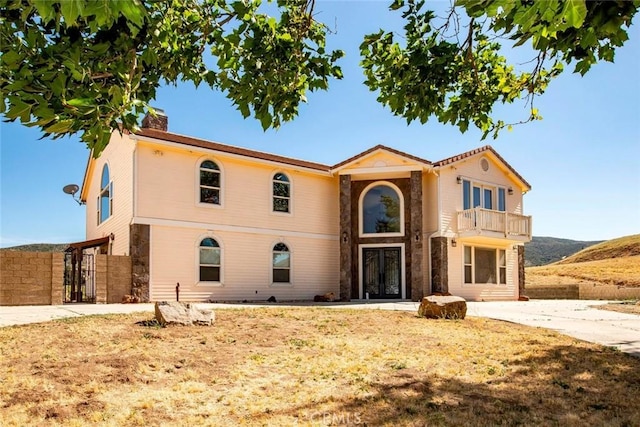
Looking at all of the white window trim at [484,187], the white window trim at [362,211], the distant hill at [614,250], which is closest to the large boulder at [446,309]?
the white window trim at [362,211]

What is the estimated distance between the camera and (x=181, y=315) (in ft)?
31.3

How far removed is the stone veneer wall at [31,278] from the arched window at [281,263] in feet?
24.8

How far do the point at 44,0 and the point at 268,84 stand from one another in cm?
332

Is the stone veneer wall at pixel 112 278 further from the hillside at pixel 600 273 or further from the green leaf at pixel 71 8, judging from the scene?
the hillside at pixel 600 273

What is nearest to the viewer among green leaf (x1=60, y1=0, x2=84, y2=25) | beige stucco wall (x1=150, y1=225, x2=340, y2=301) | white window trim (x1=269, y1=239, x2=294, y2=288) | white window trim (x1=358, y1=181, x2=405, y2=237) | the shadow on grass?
green leaf (x1=60, y1=0, x2=84, y2=25)

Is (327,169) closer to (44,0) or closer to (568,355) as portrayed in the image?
(568,355)

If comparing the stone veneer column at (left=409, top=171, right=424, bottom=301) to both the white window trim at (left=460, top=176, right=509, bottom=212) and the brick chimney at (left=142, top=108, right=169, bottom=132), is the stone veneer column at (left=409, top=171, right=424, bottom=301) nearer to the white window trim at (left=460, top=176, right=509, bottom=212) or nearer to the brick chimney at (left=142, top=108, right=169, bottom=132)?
the white window trim at (left=460, top=176, right=509, bottom=212)

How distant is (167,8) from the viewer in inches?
239

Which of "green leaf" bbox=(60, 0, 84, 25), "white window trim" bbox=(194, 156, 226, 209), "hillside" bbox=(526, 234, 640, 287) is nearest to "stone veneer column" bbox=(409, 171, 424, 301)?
"white window trim" bbox=(194, 156, 226, 209)

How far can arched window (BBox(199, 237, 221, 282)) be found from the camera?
18234 millimetres

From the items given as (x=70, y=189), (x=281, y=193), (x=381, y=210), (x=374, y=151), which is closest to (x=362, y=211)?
(x=381, y=210)

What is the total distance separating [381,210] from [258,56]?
1640cm

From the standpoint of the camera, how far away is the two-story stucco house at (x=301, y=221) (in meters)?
17.5

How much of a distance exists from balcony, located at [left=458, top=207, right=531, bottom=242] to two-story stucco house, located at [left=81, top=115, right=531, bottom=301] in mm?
52
